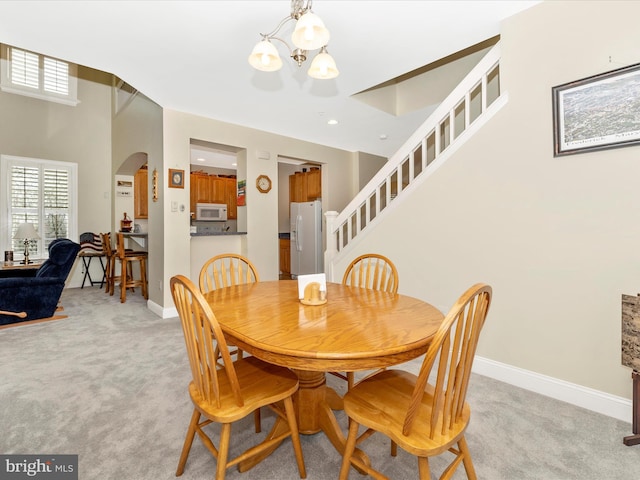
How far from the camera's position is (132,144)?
4.94 m

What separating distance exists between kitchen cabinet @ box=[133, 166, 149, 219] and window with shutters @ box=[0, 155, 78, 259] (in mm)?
945

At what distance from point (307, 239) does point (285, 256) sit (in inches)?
38.3

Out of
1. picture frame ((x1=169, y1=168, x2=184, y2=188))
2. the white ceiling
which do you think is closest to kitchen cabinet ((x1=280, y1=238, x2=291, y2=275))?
picture frame ((x1=169, y1=168, x2=184, y2=188))

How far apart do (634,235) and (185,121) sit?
4.23 metres

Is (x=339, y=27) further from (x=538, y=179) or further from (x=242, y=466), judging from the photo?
(x=242, y=466)

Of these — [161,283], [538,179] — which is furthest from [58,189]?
[538,179]

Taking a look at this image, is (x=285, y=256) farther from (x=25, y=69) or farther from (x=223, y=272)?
(x=25, y=69)

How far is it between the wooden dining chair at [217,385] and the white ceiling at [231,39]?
193 centimetres

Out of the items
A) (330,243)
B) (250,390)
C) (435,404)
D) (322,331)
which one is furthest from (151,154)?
(435,404)

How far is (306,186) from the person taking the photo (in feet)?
20.4

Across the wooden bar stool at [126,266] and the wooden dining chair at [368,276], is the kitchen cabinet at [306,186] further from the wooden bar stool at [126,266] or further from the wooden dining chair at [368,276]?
the wooden dining chair at [368,276]

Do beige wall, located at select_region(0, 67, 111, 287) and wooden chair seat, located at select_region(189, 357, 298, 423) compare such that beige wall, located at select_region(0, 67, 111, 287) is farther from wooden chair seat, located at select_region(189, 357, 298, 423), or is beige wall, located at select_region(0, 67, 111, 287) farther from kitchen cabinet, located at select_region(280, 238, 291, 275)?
wooden chair seat, located at select_region(189, 357, 298, 423)

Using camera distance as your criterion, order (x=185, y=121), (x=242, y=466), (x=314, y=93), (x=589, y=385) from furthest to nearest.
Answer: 1. (x=185, y=121)
2. (x=314, y=93)
3. (x=589, y=385)
4. (x=242, y=466)

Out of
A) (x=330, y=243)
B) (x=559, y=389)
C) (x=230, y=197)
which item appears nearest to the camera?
(x=559, y=389)
